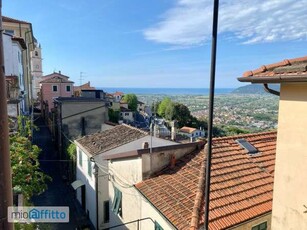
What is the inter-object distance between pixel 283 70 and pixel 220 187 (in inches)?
193

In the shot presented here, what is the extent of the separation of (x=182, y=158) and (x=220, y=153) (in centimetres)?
175

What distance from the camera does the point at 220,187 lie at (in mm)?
8375

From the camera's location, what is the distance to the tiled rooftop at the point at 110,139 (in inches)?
599

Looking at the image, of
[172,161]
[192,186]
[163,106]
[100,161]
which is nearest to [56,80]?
[100,161]

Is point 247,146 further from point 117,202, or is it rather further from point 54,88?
point 54,88

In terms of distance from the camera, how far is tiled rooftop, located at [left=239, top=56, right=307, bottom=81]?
4414 mm

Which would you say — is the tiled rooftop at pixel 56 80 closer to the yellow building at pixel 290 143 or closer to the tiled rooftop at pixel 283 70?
the tiled rooftop at pixel 283 70

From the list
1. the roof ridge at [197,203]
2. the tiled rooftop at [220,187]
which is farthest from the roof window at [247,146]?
the roof ridge at [197,203]

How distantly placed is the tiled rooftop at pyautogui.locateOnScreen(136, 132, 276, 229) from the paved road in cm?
631

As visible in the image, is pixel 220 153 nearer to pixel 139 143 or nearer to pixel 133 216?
pixel 133 216

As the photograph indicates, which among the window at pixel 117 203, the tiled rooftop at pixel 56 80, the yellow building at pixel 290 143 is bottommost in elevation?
the window at pixel 117 203

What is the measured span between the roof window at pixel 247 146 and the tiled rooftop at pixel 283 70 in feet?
20.7

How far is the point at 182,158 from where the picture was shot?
11.2 meters

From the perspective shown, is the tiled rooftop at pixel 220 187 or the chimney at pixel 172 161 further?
the chimney at pixel 172 161
